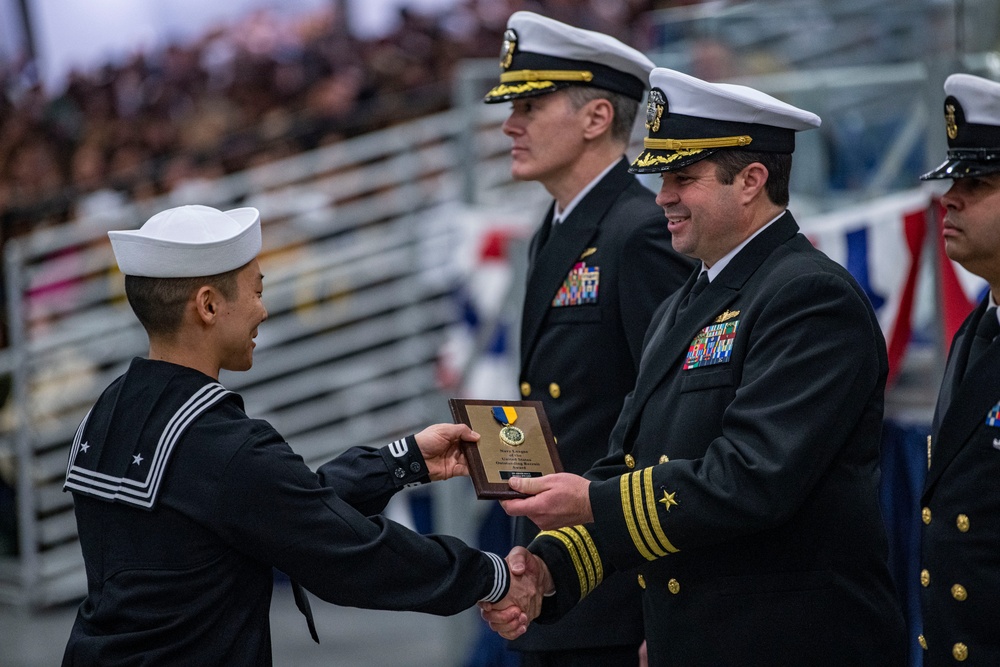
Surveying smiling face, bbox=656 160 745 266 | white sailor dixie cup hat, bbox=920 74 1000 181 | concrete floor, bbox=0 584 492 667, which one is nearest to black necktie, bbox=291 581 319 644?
smiling face, bbox=656 160 745 266

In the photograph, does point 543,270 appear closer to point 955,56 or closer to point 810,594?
point 810,594

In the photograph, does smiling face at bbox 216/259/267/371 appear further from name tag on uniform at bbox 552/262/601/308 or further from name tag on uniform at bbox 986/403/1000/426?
name tag on uniform at bbox 986/403/1000/426

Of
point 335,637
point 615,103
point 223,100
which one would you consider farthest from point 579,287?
point 223,100

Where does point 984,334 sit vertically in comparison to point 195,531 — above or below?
above

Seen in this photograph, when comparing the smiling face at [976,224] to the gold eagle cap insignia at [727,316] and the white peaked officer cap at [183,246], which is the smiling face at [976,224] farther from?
the white peaked officer cap at [183,246]

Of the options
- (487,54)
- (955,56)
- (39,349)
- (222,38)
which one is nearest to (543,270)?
(955,56)

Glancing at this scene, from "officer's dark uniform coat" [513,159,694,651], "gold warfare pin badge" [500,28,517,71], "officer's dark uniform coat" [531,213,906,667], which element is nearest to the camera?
"officer's dark uniform coat" [531,213,906,667]

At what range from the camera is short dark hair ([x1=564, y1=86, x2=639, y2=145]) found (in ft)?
11.0

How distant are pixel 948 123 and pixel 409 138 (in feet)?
18.3

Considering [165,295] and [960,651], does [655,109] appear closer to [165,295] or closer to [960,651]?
[165,295]

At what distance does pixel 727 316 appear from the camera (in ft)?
8.43

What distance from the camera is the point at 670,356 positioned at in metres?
2.64

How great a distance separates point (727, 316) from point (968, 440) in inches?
19.2

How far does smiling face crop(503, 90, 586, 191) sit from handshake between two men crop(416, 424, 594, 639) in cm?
72
